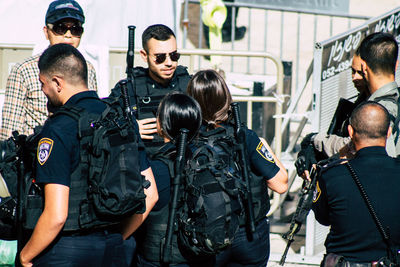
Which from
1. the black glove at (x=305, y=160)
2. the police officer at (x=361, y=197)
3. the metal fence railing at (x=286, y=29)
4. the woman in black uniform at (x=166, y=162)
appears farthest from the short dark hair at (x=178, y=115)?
the metal fence railing at (x=286, y=29)

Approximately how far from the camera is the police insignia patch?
2.75 meters

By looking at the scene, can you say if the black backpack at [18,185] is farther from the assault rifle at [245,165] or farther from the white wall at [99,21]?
→ the white wall at [99,21]

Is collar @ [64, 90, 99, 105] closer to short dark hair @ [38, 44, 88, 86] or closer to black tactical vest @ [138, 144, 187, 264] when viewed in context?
short dark hair @ [38, 44, 88, 86]

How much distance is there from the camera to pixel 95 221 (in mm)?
2846

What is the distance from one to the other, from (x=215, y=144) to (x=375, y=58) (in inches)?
54.0

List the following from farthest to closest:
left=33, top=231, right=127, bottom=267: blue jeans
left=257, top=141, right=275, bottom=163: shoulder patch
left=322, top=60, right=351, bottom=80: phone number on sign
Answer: left=322, top=60, right=351, bottom=80: phone number on sign < left=257, top=141, right=275, bottom=163: shoulder patch < left=33, top=231, right=127, bottom=267: blue jeans

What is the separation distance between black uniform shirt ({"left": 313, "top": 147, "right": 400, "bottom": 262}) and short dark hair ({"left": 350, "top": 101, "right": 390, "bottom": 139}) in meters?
0.08

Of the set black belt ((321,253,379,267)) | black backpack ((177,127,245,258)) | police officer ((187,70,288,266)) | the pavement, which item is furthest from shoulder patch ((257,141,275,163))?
the pavement

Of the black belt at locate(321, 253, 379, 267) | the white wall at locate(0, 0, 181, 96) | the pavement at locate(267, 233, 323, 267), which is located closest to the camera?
the black belt at locate(321, 253, 379, 267)

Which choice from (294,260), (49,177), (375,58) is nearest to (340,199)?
(375,58)

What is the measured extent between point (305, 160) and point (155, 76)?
1250 mm

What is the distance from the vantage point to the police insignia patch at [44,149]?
275 centimetres

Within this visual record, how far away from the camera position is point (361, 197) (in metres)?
3.03

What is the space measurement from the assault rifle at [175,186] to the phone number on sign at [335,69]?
2.74m
